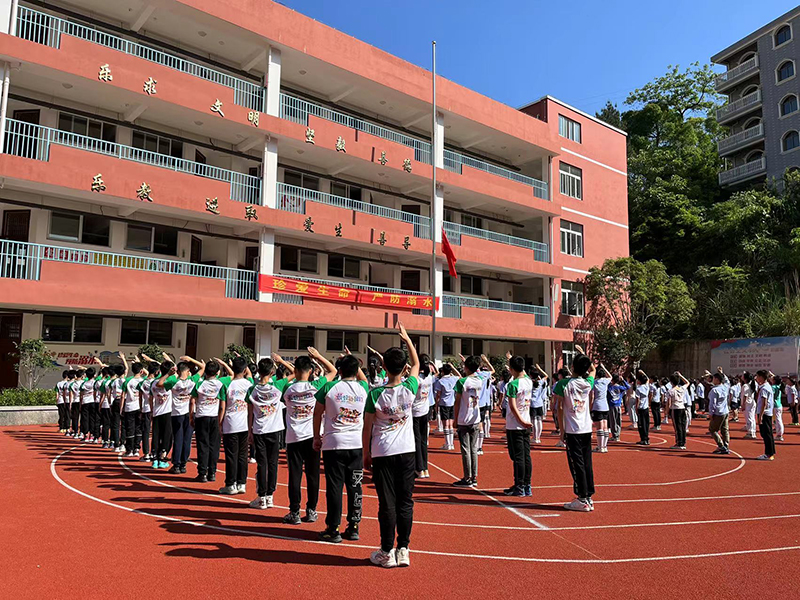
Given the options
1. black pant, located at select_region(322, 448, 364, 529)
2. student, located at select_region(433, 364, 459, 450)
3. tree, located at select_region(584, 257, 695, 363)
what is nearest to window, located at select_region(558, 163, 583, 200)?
tree, located at select_region(584, 257, 695, 363)

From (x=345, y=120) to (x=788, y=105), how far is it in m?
33.8

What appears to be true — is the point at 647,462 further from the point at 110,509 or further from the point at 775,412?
the point at 110,509

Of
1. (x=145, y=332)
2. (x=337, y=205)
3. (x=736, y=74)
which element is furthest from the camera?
(x=736, y=74)

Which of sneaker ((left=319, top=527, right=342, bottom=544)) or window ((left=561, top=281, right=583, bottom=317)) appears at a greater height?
window ((left=561, top=281, right=583, bottom=317))

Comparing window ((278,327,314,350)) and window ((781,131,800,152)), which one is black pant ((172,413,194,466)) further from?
window ((781,131,800,152))

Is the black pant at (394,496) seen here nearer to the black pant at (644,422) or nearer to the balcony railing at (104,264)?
the black pant at (644,422)

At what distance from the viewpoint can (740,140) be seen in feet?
149

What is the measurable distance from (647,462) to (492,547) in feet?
24.4

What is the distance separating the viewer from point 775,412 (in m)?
16.1

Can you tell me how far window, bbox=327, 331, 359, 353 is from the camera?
26719 mm

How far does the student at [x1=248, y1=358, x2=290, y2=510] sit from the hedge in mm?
12857

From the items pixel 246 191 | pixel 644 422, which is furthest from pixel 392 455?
pixel 246 191

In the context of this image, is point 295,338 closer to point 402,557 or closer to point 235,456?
point 235,456

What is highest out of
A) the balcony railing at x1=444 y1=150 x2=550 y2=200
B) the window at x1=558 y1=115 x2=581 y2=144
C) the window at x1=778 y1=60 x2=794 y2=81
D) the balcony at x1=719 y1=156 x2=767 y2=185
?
the window at x1=778 y1=60 x2=794 y2=81
